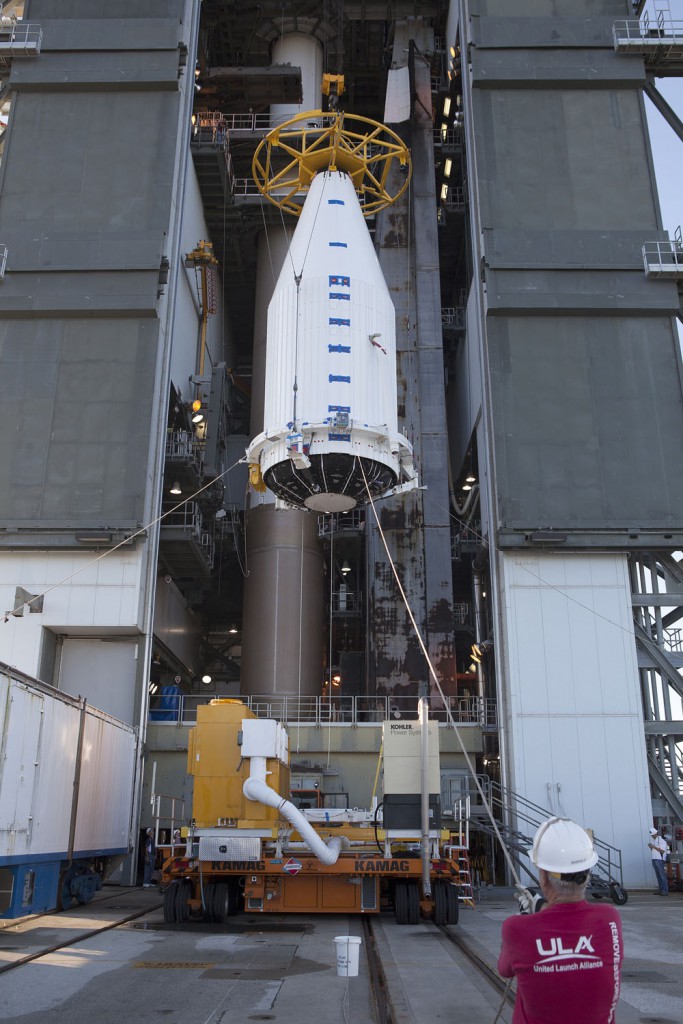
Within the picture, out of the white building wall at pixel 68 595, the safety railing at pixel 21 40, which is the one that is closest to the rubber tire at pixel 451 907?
the white building wall at pixel 68 595

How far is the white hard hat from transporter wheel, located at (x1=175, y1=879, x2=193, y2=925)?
11.2 metres

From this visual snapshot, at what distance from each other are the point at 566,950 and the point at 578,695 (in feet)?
61.0

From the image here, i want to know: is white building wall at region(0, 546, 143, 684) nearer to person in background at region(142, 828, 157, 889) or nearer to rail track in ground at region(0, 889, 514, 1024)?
person in background at region(142, 828, 157, 889)

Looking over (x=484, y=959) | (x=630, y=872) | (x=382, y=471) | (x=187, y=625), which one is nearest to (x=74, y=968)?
(x=484, y=959)

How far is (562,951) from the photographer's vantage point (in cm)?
323

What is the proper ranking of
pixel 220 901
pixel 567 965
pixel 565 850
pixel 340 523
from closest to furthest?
pixel 567 965 → pixel 565 850 → pixel 220 901 → pixel 340 523

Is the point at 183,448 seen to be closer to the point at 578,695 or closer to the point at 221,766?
the point at 578,695

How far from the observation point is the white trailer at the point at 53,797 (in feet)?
36.2

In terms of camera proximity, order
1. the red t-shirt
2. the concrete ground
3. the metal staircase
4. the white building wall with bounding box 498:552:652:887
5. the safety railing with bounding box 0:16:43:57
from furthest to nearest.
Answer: the safety railing with bounding box 0:16:43:57, the white building wall with bounding box 498:552:652:887, the metal staircase, the concrete ground, the red t-shirt

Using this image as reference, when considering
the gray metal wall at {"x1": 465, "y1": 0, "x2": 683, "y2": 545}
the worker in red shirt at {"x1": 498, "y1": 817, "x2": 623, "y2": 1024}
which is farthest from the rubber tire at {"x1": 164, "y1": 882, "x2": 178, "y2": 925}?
the gray metal wall at {"x1": 465, "y1": 0, "x2": 683, "y2": 545}

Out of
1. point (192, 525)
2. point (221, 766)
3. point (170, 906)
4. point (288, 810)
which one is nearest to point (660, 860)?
point (288, 810)

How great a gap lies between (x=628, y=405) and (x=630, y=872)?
1128cm

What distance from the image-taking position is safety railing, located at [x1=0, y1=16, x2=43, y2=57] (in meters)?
25.4

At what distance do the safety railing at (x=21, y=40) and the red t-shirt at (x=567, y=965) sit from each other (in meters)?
28.3
